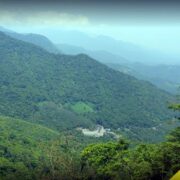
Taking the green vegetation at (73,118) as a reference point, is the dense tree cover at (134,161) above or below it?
above

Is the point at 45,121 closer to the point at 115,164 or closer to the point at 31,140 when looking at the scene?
the point at 31,140

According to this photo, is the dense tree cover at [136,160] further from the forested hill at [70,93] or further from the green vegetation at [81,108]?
→ the green vegetation at [81,108]

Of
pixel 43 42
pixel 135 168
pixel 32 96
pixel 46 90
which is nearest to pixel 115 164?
pixel 135 168

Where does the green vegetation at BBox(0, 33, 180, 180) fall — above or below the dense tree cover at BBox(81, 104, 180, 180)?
below

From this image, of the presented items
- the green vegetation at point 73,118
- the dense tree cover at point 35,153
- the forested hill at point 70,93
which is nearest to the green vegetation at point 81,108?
the forested hill at point 70,93

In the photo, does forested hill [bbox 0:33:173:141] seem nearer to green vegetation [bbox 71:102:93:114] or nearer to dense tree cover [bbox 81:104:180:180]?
green vegetation [bbox 71:102:93:114]

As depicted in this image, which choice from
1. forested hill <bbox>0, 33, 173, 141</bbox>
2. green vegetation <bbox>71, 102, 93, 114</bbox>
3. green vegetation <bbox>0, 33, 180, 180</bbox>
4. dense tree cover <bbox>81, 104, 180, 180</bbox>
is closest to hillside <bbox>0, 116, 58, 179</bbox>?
green vegetation <bbox>0, 33, 180, 180</bbox>

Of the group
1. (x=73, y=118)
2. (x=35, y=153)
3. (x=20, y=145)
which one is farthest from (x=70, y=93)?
(x=35, y=153)

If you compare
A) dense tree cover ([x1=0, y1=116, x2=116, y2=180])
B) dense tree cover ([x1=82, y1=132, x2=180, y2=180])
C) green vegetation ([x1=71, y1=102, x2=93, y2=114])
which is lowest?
green vegetation ([x1=71, y1=102, x2=93, y2=114])
